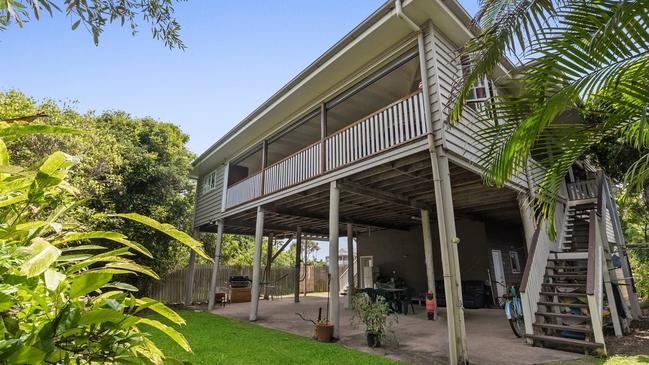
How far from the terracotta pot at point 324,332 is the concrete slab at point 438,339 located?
0.94ft

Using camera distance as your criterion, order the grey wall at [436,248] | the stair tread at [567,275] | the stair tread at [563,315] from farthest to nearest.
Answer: the grey wall at [436,248] → the stair tread at [567,275] → the stair tread at [563,315]

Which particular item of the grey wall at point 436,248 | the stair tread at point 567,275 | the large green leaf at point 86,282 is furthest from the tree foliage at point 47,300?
the grey wall at point 436,248

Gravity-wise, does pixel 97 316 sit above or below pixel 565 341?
above

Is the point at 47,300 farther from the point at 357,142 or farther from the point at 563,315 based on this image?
the point at 563,315

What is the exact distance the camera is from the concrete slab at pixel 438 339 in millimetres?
5234

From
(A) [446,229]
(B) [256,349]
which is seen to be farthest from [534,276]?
(B) [256,349]

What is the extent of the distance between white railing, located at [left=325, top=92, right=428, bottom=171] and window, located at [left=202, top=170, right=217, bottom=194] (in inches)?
304

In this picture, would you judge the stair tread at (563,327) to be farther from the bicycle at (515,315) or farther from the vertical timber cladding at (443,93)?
the vertical timber cladding at (443,93)

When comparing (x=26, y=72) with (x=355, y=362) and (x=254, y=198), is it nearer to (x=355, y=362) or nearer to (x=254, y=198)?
(x=355, y=362)

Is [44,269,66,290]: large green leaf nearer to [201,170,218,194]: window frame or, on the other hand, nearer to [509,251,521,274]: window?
[201,170,218,194]: window frame

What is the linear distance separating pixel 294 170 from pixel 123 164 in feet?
18.9

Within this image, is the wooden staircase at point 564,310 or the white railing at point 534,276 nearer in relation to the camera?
the wooden staircase at point 564,310

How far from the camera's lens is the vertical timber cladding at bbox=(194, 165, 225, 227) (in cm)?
1316

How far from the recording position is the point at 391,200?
8930mm
